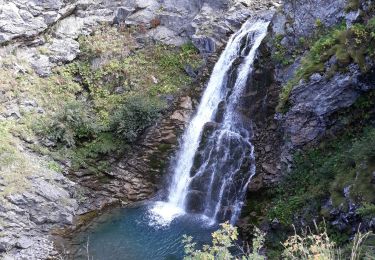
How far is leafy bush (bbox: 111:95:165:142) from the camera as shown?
14602mm

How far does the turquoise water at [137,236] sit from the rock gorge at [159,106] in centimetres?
68

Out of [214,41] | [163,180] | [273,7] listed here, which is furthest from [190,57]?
[163,180]

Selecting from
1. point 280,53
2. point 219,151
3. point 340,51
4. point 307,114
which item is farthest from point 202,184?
point 340,51

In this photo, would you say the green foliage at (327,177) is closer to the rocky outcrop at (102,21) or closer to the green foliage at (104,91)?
the green foliage at (104,91)

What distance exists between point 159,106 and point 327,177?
24.3ft

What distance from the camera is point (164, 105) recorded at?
1537 centimetres

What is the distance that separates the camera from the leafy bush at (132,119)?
14602 millimetres

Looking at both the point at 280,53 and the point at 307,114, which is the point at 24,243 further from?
the point at 280,53

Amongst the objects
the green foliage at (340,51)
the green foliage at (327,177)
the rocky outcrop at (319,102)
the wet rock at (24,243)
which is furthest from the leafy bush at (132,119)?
the green foliage at (327,177)

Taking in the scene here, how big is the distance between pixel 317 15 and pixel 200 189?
697 centimetres

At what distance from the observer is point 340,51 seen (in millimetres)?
10352

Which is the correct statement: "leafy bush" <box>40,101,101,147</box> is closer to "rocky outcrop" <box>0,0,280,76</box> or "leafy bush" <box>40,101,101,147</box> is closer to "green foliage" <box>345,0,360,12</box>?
"rocky outcrop" <box>0,0,280,76</box>

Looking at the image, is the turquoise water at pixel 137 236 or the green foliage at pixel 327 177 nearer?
the green foliage at pixel 327 177

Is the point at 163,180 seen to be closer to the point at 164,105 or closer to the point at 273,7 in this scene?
the point at 164,105
